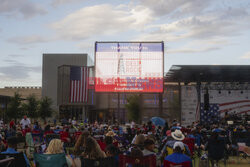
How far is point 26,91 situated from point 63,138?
411ft

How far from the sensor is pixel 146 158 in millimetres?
6383

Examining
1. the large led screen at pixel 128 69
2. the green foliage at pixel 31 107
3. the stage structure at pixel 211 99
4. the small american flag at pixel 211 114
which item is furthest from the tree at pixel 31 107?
the large led screen at pixel 128 69

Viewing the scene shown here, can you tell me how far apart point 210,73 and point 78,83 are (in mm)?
25193

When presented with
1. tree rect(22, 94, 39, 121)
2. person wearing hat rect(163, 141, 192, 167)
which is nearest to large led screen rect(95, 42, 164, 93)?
person wearing hat rect(163, 141, 192, 167)

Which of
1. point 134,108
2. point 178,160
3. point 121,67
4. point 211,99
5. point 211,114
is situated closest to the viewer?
point 178,160

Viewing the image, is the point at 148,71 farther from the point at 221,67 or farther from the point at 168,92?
the point at 168,92

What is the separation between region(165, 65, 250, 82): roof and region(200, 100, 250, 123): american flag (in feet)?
10.1

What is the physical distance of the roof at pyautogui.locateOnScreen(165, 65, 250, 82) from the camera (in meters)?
36.4

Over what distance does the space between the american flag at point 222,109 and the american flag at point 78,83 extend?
24.3 meters

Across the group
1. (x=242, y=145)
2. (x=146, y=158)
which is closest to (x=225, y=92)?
(x=242, y=145)

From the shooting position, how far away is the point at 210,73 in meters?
39.1

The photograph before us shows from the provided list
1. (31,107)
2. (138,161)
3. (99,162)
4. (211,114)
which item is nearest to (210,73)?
(211,114)

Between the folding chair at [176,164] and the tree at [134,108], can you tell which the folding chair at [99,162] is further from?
the tree at [134,108]

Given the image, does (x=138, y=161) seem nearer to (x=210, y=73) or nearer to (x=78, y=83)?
(x=210, y=73)
